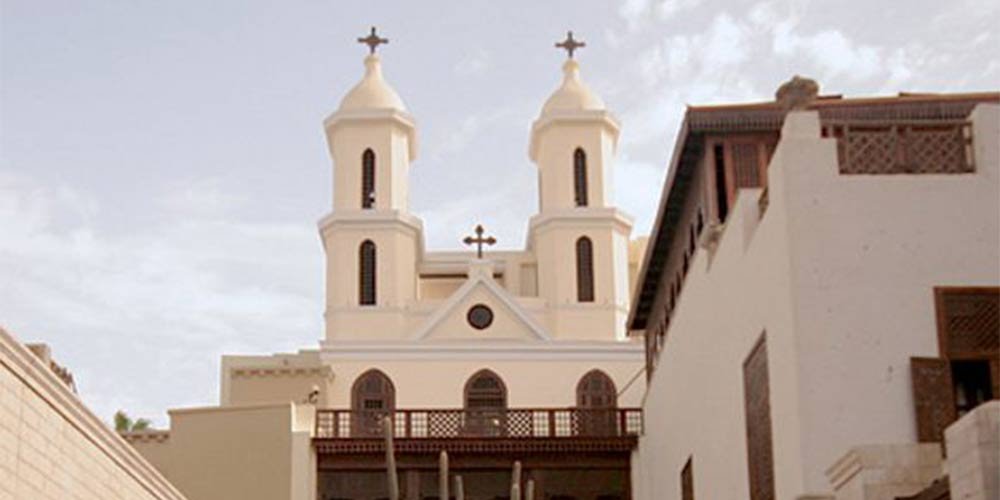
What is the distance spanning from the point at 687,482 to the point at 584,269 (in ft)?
66.1

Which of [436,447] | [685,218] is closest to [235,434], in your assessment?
[436,447]

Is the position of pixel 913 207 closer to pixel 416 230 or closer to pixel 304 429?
pixel 304 429

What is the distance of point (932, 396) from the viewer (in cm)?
1398

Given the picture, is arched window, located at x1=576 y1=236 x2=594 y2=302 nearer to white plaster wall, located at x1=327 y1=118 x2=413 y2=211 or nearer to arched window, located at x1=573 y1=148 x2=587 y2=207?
arched window, located at x1=573 y1=148 x2=587 y2=207

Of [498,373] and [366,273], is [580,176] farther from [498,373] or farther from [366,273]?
[498,373]

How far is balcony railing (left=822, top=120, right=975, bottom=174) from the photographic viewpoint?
48.3ft

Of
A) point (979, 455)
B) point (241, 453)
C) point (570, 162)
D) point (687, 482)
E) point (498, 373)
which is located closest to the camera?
point (979, 455)

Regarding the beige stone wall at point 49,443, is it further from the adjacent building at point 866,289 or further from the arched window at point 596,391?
the arched window at point 596,391

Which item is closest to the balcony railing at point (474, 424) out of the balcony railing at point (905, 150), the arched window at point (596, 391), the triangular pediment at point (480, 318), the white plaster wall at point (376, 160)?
the arched window at point (596, 391)

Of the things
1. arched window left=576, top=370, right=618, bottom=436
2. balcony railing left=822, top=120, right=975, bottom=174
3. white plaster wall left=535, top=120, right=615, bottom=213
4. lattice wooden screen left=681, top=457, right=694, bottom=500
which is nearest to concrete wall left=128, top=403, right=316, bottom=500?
lattice wooden screen left=681, top=457, right=694, bottom=500

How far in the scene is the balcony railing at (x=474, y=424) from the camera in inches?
1098

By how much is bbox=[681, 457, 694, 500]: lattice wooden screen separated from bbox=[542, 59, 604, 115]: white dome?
21391mm

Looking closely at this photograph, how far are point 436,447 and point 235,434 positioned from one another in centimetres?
328

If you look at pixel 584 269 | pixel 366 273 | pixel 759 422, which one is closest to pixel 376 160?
pixel 366 273
